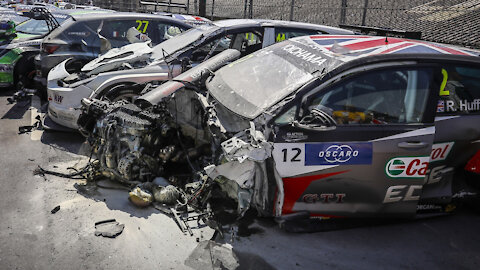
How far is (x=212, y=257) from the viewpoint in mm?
3783

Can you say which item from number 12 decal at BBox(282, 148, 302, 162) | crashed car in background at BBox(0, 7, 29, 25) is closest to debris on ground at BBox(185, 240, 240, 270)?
number 12 decal at BBox(282, 148, 302, 162)

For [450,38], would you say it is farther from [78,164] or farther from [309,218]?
[78,164]

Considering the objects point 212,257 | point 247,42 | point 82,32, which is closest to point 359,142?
point 212,257

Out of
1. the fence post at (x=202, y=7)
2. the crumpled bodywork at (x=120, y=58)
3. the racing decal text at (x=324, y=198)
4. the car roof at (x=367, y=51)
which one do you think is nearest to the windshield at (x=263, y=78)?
the car roof at (x=367, y=51)

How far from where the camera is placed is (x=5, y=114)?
7984 mm

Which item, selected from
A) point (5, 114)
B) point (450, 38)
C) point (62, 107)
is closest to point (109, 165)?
point (62, 107)

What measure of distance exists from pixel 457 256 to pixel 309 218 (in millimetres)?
1427

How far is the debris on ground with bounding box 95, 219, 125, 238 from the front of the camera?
13.3 feet

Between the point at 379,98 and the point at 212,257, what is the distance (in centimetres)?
210

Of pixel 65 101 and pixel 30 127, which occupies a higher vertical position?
pixel 65 101

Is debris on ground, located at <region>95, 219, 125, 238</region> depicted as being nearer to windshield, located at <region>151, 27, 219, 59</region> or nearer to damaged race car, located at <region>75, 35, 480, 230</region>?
damaged race car, located at <region>75, 35, 480, 230</region>

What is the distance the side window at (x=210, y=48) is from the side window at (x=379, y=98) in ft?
11.0

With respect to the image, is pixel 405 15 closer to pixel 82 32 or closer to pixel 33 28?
pixel 82 32

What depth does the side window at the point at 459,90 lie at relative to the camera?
4141 millimetres
